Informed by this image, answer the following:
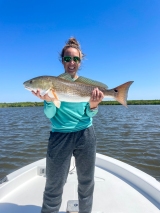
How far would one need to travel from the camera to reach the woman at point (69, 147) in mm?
2482

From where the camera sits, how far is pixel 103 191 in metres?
3.64

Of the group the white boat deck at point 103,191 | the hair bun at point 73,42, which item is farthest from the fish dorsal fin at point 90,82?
the white boat deck at point 103,191

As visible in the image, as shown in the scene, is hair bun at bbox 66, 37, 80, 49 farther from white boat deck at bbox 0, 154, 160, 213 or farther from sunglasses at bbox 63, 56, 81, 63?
white boat deck at bbox 0, 154, 160, 213

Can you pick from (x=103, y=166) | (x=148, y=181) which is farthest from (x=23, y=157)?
(x=148, y=181)

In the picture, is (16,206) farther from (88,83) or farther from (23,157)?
(23,157)

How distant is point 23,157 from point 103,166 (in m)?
5.18

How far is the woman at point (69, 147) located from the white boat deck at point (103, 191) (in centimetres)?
65

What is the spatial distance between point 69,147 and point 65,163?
223 mm

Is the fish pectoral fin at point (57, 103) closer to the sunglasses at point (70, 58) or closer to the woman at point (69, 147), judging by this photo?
the woman at point (69, 147)

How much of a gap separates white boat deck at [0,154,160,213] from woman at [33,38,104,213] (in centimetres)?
65

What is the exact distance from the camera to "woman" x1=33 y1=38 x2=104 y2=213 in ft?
8.14

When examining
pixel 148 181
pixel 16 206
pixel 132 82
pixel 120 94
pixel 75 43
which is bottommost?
pixel 16 206

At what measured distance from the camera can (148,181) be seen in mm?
3635

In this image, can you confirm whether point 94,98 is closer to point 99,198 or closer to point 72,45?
point 72,45
